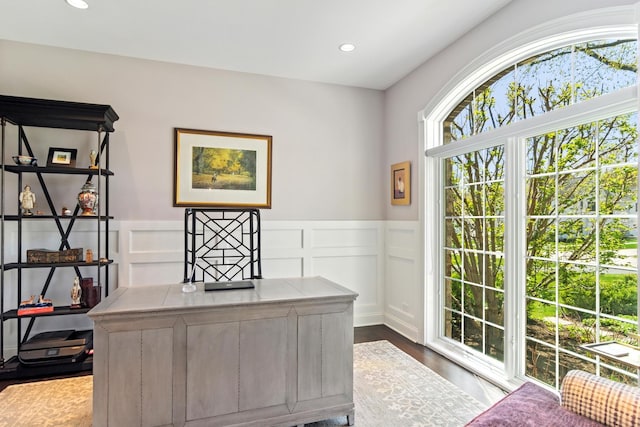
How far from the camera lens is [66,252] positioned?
314 centimetres

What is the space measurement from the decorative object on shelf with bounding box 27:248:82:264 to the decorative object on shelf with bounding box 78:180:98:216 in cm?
34

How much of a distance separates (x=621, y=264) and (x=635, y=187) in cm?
44

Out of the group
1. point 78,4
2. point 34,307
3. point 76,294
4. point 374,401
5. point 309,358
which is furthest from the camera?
point 76,294

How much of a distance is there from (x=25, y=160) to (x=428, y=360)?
3.84 meters

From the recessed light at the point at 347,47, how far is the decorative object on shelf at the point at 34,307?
338 cm

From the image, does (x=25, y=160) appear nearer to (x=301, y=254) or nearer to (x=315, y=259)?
(x=301, y=254)

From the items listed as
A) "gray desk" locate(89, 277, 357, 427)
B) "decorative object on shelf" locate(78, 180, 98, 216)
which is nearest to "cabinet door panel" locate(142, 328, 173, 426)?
"gray desk" locate(89, 277, 357, 427)

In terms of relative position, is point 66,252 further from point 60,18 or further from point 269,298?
point 269,298

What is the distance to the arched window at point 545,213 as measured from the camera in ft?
7.04

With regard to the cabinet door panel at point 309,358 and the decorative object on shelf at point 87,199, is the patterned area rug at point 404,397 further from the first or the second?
the decorative object on shelf at point 87,199

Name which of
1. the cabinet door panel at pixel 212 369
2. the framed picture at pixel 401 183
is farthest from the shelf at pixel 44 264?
the framed picture at pixel 401 183

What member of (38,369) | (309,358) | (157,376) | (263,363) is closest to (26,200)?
(38,369)

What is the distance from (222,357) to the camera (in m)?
2.01

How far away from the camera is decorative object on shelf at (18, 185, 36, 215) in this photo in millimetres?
3029
